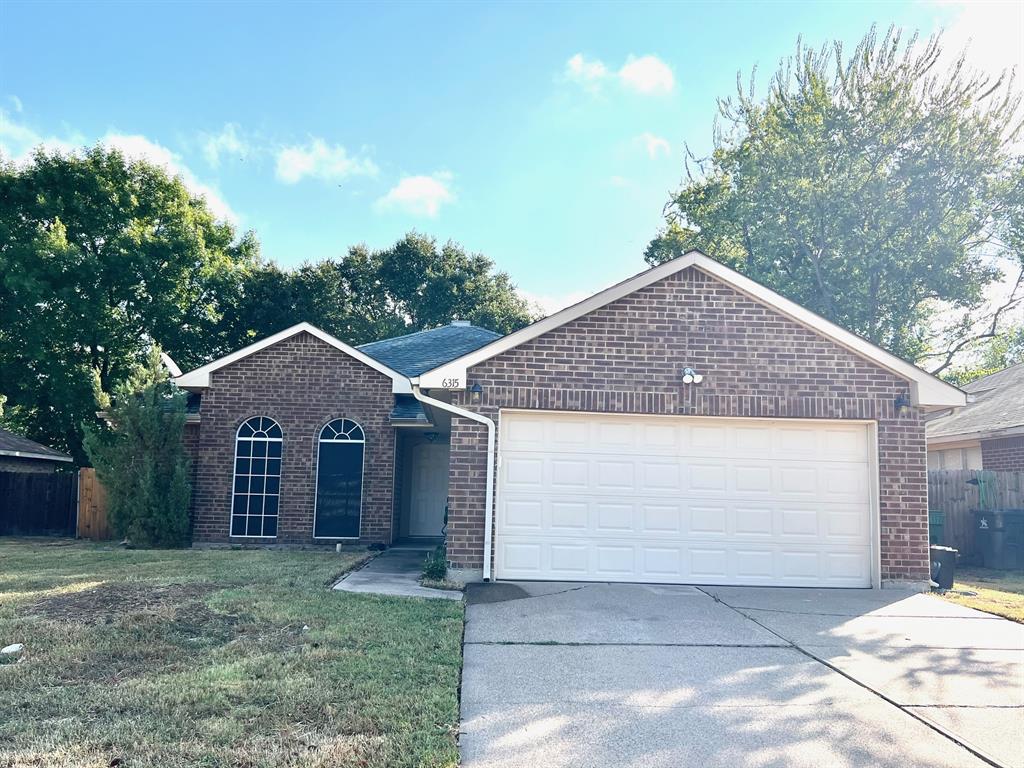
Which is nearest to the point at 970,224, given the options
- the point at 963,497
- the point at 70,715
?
the point at 963,497

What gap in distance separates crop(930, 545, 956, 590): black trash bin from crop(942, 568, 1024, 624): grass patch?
14.7 inches

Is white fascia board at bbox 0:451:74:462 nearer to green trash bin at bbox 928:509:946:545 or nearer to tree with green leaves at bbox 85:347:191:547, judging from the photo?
tree with green leaves at bbox 85:347:191:547

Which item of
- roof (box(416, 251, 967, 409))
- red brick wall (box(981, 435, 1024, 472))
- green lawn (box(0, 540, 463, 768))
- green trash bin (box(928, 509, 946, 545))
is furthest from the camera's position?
red brick wall (box(981, 435, 1024, 472))

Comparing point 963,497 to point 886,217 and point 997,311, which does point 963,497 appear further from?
point 997,311

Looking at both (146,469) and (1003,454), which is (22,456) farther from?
(1003,454)

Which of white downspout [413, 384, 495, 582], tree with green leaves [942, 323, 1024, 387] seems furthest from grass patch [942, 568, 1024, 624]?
tree with green leaves [942, 323, 1024, 387]

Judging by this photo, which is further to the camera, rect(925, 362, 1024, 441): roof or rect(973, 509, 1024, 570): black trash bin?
rect(925, 362, 1024, 441): roof

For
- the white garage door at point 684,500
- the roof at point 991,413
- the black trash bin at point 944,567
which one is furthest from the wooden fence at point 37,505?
the roof at point 991,413

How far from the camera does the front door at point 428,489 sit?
16875 millimetres

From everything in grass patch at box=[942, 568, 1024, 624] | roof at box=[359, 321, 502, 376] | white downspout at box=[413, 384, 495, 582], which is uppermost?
roof at box=[359, 321, 502, 376]

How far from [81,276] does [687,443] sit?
23959 millimetres

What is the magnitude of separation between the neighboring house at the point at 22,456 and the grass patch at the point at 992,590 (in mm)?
21789

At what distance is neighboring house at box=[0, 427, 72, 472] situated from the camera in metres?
20.2

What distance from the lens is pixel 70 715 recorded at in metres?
4.44
